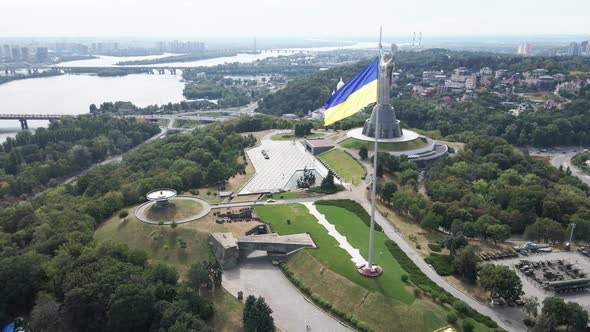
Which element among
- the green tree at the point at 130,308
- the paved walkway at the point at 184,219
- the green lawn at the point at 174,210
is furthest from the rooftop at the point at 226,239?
the green tree at the point at 130,308

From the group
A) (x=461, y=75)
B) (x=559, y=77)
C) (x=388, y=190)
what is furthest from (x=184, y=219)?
(x=461, y=75)

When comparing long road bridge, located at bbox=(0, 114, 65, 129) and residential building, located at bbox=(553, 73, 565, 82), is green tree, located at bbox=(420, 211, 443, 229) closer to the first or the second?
residential building, located at bbox=(553, 73, 565, 82)

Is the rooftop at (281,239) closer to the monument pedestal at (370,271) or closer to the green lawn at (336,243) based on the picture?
the green lawn at (336,243)

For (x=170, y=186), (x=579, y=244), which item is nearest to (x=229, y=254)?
(x=170, y=186)

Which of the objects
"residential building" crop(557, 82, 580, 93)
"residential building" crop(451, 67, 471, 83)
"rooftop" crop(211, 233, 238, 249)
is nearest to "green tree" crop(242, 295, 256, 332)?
"rooftop" crop(211, 233, 238, 249)

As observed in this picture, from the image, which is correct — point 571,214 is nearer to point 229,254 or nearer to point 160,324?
point 229,254

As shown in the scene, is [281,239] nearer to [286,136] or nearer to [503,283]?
[503,283]
